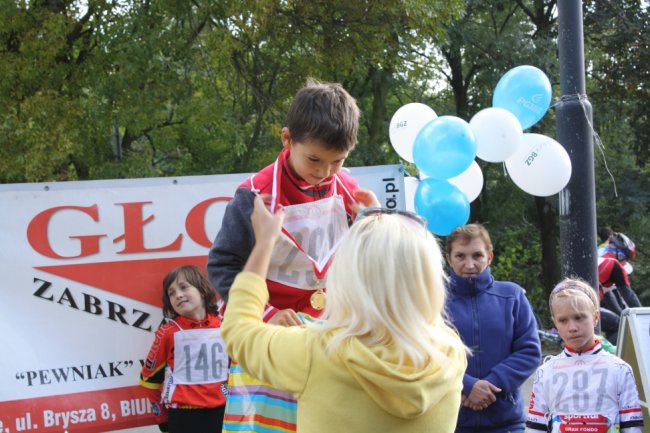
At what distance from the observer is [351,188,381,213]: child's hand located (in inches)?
118

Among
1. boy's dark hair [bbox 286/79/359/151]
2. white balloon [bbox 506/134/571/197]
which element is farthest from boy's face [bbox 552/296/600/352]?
boy's dark hair [bbox 286/79/359/151]

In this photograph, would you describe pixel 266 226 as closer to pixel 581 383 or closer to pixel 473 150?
pixel 581 383

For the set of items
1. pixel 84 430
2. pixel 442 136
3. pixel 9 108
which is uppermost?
pixel 9 108

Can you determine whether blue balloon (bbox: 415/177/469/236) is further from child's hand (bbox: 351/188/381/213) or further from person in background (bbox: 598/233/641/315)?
person in background (bbox: 598/233/641/315)

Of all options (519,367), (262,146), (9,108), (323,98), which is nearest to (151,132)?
(262,146)

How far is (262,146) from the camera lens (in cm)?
1316

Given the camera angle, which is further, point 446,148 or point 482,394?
point 446,148

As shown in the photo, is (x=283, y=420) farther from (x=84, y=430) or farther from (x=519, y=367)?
(x=84, y=430)

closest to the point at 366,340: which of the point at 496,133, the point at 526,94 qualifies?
the point at 496,133

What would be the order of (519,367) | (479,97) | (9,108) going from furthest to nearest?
(479,97) < (9,108) < (519,367)

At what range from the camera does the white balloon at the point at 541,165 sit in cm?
532

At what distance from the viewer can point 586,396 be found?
166 inches

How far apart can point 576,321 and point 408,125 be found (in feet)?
6.48

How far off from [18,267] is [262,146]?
831 centimetres
